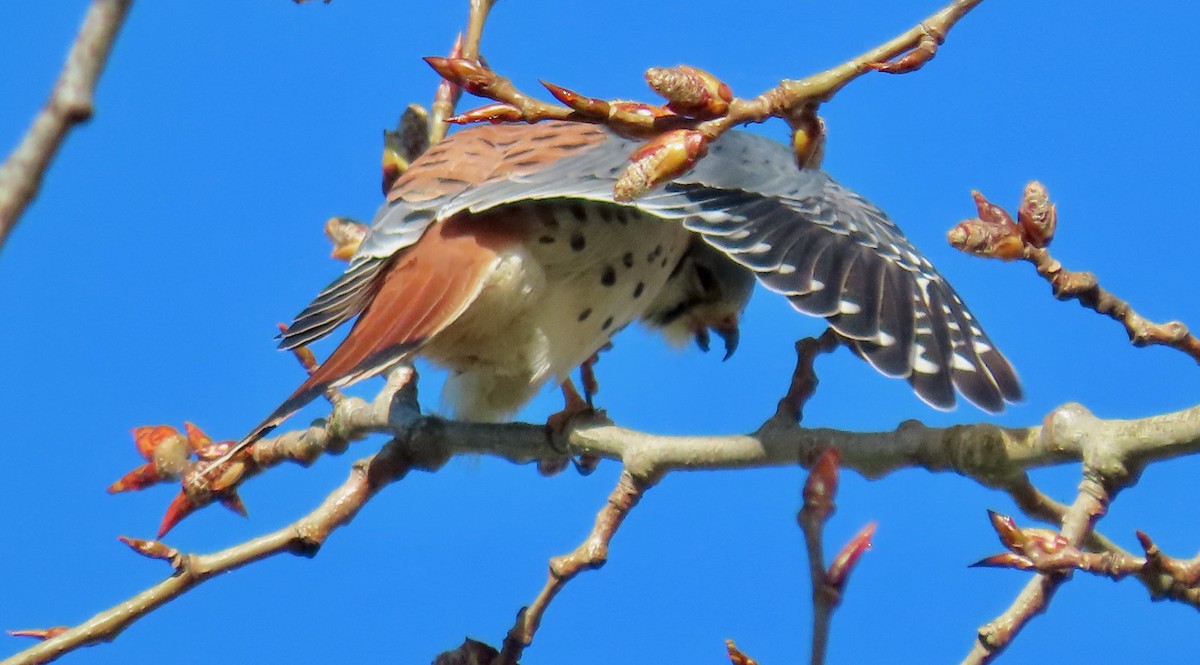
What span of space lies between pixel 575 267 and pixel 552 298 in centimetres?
8

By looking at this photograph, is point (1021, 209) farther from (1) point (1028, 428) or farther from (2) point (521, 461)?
Result: (2) point (521, 461)

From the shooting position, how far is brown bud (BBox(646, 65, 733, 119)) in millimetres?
1375

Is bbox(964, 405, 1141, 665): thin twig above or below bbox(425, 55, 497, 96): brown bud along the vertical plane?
below

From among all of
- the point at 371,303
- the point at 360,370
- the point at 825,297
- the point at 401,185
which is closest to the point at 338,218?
the point at 401,185

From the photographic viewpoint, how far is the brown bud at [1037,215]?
64.6 inches

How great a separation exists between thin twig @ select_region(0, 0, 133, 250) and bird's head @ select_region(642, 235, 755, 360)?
233cm

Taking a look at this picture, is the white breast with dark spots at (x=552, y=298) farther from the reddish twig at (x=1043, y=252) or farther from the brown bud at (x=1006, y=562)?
the brown bud at (x=1006, y=562)

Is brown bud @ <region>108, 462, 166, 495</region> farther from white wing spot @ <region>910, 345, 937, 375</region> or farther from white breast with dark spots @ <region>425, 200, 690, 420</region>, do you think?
white wing spot @ <region>910, 345, 937, 375</region>

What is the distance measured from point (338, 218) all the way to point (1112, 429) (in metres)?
1.99

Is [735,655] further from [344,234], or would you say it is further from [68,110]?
[344,234]

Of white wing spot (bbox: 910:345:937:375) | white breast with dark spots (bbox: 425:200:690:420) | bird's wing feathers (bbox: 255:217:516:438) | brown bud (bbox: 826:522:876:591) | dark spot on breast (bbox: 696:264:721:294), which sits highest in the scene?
dark spot on breast (bbox: 696:264:721:294)

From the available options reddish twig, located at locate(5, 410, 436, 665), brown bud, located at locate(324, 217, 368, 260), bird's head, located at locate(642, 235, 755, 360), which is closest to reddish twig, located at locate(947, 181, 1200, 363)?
reddish twig, located at locate(5, 410, 436, 665)

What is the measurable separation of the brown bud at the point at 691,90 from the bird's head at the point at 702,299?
1.54 metres

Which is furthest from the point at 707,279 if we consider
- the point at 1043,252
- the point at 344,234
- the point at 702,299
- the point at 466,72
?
the point at 466,72
